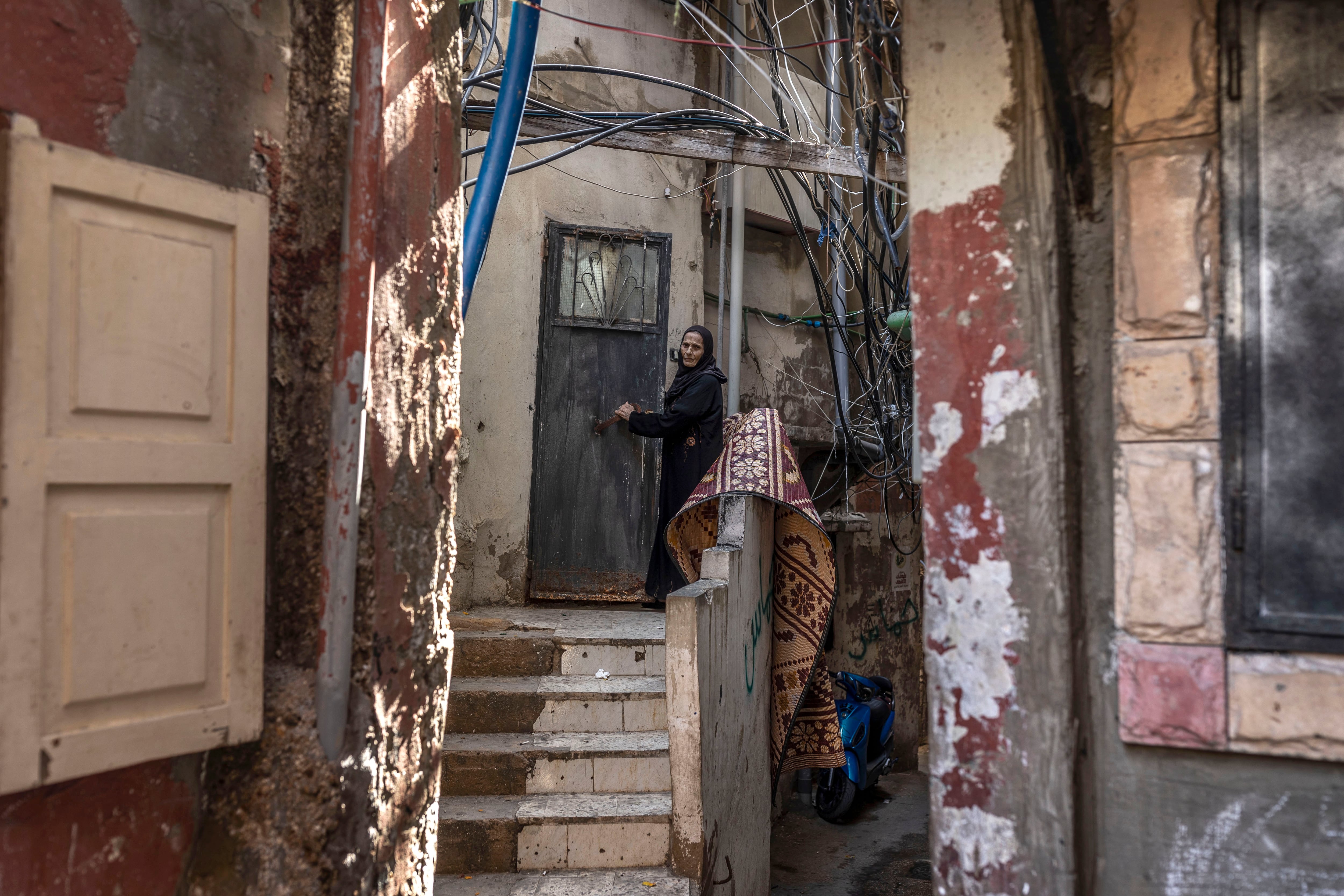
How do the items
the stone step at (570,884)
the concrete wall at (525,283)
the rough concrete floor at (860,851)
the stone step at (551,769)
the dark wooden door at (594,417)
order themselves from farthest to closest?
1. the dark wooden door at (594,417)
2. the concrete wall at (525,283)
3. the rough concrete floor at (860,851)
4. the stone step at (551,769)
5. the stone step at (570,884)

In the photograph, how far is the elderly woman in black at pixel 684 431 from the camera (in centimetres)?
566

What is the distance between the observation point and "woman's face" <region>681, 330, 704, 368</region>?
5.82 metres

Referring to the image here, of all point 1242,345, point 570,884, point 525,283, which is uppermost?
point 525,283

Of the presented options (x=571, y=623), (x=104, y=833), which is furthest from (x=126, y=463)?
(x=571, y=623)

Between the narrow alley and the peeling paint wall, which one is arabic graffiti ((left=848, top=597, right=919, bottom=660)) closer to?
the narrow alley

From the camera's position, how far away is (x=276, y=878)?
200cm

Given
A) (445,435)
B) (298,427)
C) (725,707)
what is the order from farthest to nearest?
(725,707)
(445,435)
(298,427)

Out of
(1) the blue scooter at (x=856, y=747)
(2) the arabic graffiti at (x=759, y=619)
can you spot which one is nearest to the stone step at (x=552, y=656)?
(2) the arabic graffiti at (x=759, y=619)

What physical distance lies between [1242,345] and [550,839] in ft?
11.0

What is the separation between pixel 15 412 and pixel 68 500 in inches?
7.2

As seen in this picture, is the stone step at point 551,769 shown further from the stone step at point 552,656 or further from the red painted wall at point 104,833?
the red painted wall at point 104,833

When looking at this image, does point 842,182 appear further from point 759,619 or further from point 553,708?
point 553,708

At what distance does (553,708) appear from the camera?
175 inches

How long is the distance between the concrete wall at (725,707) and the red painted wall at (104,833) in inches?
77.7
